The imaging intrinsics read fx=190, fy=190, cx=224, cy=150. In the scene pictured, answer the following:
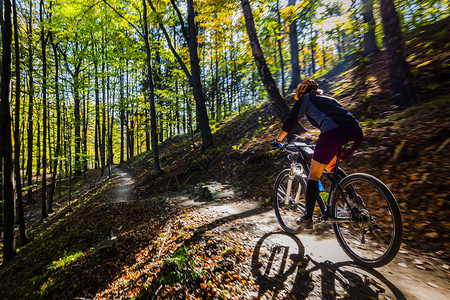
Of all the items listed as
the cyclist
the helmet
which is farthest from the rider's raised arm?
the helmet

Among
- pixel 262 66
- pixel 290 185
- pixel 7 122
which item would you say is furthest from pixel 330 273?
pixel 7 122

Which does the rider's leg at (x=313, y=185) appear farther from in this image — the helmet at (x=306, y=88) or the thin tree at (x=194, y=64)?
the thin tree at (x=194, y=64)

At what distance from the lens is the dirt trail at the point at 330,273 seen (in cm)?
200

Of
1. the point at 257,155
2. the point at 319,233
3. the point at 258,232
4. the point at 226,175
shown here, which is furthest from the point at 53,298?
A: the point at 257,155

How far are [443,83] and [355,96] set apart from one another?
221 centimetres

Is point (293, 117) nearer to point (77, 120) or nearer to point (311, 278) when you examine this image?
point (311, 278)

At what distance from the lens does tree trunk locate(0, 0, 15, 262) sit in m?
6.64

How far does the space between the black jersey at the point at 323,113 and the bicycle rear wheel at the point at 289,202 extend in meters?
1.10

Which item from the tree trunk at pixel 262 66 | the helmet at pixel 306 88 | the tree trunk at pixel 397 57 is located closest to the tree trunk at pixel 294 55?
the tree trunk at pixel 262 66

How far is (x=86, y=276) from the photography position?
380 cm

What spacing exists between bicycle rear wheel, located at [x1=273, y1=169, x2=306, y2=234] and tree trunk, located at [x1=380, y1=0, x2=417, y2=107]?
14.4 ft

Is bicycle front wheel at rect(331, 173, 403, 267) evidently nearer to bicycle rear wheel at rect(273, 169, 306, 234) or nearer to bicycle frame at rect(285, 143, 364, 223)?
bicycle frame at rect(285, 143, 364, 223)

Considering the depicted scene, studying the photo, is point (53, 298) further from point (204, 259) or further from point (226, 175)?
point (226, 175)

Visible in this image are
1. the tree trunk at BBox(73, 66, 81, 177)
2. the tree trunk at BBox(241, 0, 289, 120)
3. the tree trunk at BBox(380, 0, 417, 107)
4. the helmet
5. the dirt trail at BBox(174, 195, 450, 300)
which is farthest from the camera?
the tree trunk at BBox(73, 66, 81, 177)
